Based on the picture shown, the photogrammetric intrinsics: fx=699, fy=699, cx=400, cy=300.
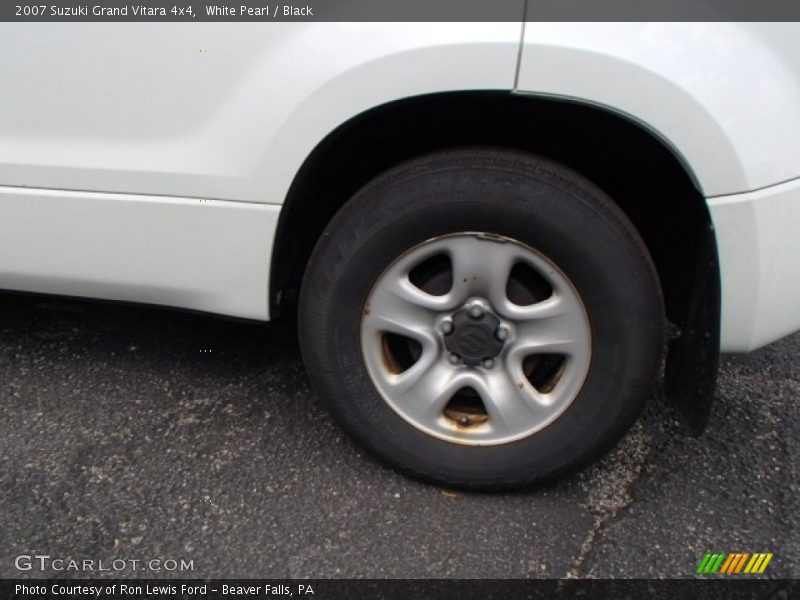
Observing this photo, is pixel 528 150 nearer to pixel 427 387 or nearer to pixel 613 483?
pixel 427 387

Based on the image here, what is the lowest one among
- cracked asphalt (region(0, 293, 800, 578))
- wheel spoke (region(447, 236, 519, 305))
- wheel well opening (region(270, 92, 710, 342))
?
cracked asphalt (region(0, 293, 800, 578))

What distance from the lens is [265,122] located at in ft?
5.64

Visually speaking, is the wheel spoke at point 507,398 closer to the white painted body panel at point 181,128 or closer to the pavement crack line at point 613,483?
the pavement crack line at point 613,483

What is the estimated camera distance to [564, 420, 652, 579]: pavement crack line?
73.1 inches

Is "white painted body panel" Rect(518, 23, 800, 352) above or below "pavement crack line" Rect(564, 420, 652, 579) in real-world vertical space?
above

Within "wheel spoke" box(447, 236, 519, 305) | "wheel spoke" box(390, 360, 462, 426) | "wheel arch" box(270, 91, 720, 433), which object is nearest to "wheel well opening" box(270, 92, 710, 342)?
"wheel arch" box(270, 91, 720, 433)

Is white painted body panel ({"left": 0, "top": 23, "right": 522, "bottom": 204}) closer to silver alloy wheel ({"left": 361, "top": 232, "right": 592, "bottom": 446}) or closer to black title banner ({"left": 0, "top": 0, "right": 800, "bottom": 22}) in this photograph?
black title banner ({"left": 0, "top": 0, "right": 800, "bottom": 22})

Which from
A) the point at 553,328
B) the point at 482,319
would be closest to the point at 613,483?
the point at 553,328

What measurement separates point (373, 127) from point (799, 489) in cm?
160

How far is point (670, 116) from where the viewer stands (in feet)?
5.11

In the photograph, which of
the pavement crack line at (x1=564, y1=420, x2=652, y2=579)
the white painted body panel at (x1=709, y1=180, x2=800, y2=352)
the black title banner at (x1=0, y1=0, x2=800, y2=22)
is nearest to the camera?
the black title banner at (x1=0, y1=0, x2=800, y2=22)

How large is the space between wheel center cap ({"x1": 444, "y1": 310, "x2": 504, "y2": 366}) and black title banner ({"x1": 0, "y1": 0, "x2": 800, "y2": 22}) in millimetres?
741

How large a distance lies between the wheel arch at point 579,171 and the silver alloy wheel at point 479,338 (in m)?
0.30

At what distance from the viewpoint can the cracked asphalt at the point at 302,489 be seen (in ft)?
5.93
